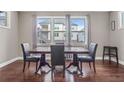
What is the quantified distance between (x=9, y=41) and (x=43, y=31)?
6.38 feet

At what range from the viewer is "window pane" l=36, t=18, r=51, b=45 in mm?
8180

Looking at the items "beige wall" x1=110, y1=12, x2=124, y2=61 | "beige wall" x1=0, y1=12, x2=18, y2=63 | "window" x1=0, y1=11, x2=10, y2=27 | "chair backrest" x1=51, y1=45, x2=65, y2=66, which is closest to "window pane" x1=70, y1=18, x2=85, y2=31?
"beige wall" x1=110, y1=12, x2=124, y2=61

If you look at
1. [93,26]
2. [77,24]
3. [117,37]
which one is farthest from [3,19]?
[117,37]

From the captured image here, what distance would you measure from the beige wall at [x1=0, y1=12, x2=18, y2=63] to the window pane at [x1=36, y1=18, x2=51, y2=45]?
99cm

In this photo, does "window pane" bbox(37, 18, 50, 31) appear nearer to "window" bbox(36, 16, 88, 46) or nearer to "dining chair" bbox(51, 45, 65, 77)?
"window" bbox(36, 16, 88, 46)

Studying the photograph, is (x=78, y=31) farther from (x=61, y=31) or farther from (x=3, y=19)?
(x=3, y=19)

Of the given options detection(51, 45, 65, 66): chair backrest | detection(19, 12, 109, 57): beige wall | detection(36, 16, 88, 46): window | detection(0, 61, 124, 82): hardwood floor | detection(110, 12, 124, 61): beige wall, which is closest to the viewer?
detection(0, 61, 124, 82): hardwood floor

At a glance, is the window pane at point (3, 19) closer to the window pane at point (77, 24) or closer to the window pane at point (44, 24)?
the window pane at point (44, 24)

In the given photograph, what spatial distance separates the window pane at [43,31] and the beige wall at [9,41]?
3.24 ft

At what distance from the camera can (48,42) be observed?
825 cm

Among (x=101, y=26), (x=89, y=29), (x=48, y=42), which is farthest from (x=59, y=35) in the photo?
(x=101, y=26)
